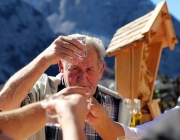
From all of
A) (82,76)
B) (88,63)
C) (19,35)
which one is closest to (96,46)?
(88,63)

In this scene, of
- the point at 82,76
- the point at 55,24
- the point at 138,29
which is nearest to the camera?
the point at 82,76

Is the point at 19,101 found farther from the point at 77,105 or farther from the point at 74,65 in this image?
the point at 77,105

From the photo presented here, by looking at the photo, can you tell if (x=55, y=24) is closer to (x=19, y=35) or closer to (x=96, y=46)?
(x=19, y=35)

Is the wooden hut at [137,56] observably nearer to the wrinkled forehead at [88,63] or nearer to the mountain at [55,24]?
the wrinkled forehead at [88,63]

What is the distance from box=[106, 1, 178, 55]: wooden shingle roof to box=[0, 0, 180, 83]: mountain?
15.1 metres

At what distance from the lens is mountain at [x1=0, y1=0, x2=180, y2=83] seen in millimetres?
23266

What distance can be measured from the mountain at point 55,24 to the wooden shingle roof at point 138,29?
15136 mm

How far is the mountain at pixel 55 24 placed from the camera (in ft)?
76.3

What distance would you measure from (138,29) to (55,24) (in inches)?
1211

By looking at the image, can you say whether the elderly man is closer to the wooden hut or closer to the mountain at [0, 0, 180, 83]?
the wooden hut

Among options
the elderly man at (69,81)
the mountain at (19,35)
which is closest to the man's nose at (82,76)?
the elderly man at (69,81)

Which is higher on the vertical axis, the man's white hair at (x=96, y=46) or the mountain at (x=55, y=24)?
the mountain at (x=55, y=24)

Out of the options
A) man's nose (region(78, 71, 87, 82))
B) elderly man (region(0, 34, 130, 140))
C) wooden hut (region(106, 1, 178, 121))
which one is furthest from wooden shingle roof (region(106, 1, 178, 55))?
man's nose (region(78, 71, 87, 82))

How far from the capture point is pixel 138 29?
10.3 ft
